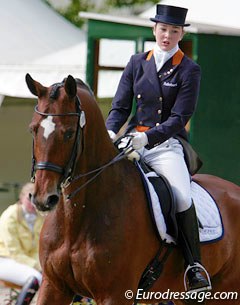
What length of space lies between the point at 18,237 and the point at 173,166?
2.64m

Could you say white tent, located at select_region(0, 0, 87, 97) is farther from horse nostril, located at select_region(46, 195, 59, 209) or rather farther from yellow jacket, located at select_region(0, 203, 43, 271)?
horse nostril, located at select_region(46, 195, 59, 209)

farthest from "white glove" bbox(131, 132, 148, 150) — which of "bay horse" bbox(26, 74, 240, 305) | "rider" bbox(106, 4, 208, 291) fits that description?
"bay horse" bbox(26, 74, 240, 305)

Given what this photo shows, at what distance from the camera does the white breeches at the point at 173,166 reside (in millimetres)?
6789

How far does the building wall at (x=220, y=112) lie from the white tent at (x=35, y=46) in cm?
286

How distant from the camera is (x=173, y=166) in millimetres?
6863

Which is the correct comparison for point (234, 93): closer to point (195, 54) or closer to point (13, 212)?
point (195, 54)

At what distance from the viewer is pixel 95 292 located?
6.26 meters

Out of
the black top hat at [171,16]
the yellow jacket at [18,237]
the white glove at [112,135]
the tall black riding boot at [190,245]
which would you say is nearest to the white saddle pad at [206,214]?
the tall black riding boot at [190,245]

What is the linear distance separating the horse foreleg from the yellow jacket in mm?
2216

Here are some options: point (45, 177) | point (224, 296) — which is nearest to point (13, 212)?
point (224, 296)

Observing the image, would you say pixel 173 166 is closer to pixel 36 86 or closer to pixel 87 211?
pixel 87 211

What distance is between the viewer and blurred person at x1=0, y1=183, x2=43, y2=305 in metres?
8.08

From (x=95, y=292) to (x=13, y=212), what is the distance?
3.01m

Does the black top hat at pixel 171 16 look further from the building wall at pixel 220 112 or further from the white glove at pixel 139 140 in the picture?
the building wall at pixel 220 112
